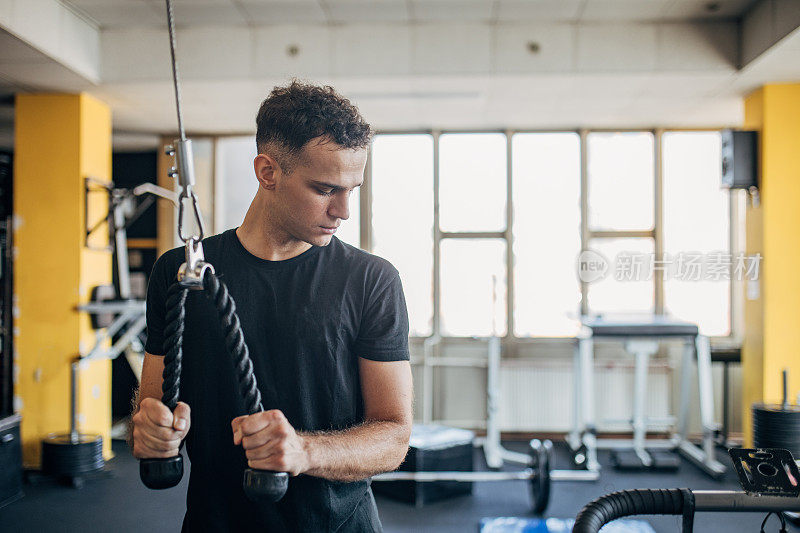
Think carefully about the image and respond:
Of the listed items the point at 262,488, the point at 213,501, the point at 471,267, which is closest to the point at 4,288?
the point at 471,267

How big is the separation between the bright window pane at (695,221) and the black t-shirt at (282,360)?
5.10 meters

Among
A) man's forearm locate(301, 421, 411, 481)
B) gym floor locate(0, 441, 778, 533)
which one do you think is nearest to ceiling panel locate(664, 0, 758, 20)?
gym floor locate(0, 441, 778, 533)

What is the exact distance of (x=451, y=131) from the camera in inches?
230

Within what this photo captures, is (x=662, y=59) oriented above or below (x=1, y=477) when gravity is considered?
above

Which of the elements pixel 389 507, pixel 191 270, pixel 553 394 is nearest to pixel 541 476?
pixel 389 507

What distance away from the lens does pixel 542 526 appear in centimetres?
349

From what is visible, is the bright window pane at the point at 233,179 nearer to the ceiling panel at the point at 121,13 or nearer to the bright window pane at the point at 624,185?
the ceiling panel at the point at 121,13

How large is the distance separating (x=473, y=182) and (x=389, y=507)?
2.97m

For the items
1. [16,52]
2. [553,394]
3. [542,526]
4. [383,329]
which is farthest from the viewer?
[553,394]

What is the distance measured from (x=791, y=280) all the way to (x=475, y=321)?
2418 mm

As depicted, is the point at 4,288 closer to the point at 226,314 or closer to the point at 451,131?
the point at 451,131

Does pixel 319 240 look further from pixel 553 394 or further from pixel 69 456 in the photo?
pixel 553 394

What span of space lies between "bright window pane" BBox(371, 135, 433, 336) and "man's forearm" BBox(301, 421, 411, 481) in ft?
15.4

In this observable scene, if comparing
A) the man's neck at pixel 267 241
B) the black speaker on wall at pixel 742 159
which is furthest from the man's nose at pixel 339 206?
the black speaker on wall at pixel 742 159
